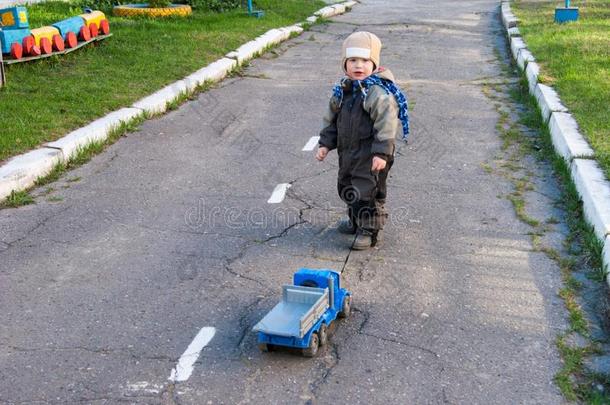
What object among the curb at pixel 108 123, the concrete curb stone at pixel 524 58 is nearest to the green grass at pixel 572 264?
the concrete curb stone at pixel 524 58

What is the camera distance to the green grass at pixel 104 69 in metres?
7.34

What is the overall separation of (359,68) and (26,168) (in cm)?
286

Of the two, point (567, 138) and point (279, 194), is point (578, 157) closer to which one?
point (567, 138)

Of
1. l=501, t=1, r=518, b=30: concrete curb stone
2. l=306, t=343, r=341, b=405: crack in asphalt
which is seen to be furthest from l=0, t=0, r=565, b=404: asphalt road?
l=501, t=1, r=518, b=30: concrete curb stone

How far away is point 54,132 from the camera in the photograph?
7102 mm

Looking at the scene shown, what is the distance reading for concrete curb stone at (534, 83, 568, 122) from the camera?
7859 millimetres

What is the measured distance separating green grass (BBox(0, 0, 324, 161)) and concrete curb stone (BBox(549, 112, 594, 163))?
4240 mm

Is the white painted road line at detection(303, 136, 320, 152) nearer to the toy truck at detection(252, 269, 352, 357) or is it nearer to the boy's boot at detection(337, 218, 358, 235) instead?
the boy's boot at detection(337, 218, 358, 235)

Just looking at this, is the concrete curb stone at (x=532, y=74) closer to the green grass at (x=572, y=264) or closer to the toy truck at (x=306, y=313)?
the green grass at (x=572, y=264)

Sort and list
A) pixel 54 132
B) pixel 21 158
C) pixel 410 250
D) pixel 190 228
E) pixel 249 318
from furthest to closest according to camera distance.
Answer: pixel 54 132
pixel 21 158
pixel 190 228
pixel 410 250
pixel 249 318

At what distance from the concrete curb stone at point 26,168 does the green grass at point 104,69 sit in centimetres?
16

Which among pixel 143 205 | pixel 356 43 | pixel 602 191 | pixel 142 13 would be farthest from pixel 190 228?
pixel 142 13

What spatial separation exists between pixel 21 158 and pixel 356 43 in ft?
10.1

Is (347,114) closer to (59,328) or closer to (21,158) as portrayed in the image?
(59,328)
